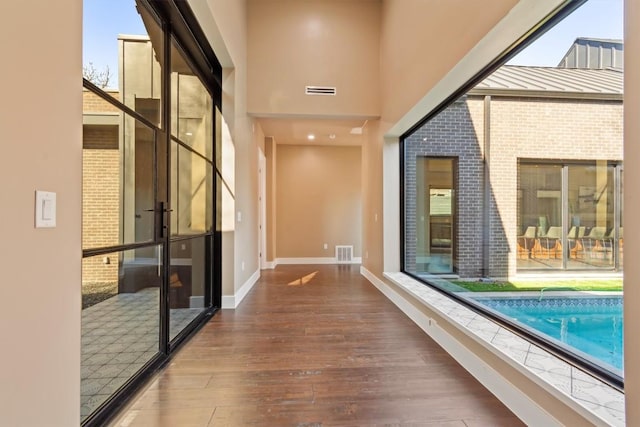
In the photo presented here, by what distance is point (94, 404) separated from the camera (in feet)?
5.51

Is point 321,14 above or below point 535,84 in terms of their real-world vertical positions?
above

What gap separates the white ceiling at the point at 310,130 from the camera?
5078 mm

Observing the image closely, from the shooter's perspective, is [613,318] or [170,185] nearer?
[613,318]

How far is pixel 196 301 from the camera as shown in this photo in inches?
133

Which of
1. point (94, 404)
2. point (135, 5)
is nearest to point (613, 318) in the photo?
point (94, 404)

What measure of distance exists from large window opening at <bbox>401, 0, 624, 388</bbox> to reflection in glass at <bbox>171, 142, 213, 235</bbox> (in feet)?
9.10

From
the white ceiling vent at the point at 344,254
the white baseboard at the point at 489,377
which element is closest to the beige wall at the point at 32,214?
the white baseboard at the point at 489,377

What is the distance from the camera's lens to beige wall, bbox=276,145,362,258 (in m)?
7.07

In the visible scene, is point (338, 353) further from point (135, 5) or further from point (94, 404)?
point (135, 5)

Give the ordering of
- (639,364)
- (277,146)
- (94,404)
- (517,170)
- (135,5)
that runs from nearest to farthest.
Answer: (639,364) → (94,404) → (135,5) → (517,170) → (277,146)

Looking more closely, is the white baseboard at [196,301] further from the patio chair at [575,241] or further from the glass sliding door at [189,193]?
the patio chair at [575,241]

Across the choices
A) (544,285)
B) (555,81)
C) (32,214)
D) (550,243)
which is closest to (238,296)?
(32,214)

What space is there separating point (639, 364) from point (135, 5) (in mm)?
3311

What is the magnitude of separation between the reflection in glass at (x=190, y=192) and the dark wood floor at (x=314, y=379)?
1.08 m
